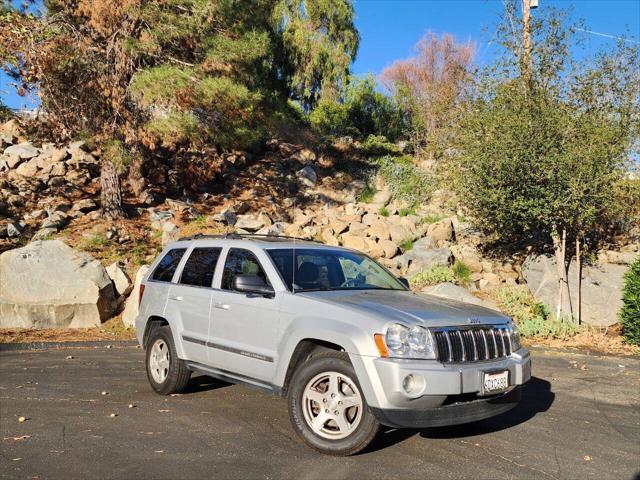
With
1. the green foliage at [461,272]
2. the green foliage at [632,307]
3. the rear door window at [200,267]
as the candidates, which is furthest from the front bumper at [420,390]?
the green foliage at [461,272]

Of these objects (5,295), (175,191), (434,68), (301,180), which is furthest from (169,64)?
(434,68)

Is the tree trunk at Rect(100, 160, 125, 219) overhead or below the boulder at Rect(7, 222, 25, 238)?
overhead

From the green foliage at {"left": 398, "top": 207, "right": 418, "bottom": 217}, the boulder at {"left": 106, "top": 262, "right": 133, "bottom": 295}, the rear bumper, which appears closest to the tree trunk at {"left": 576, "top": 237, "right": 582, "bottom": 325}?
the green foliage at {"left": 398, "top": 207, "right": 418, "bottom": 217}

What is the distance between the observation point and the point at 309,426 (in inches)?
185

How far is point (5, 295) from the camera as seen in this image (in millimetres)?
12000

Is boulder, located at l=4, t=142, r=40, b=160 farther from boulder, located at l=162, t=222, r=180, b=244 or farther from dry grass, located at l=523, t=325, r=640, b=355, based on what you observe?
dry grass, located at l=523, t=325, r=640, b=355

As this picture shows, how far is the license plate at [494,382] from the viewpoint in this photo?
4.59 m

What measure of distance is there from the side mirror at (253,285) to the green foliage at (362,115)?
65.3 feet

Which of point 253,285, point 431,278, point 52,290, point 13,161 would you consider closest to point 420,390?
point 253,285

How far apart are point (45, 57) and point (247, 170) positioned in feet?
38.2

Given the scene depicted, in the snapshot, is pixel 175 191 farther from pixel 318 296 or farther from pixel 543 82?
pixel 318 296

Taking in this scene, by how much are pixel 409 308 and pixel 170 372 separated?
3.07m

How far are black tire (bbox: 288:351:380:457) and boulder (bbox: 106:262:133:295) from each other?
9.02 meters

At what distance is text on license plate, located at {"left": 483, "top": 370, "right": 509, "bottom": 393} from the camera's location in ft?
15.1
